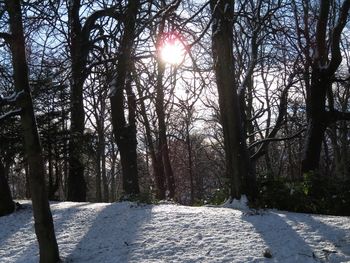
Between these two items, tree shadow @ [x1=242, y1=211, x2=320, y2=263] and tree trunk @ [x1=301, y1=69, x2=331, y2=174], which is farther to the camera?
tree trunk @ [x1=301, y1=69, x2=331, y2=174]

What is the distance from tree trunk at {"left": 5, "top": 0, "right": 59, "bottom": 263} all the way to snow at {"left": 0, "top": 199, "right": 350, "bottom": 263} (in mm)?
563

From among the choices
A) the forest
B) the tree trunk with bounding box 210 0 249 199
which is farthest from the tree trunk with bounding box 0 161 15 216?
the tree trunk with bounding box 210 0 249 199

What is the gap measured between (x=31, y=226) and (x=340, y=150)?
23.7 m

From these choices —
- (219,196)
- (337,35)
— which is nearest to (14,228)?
(219,196)

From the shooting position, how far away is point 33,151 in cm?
715

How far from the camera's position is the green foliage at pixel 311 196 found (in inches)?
377

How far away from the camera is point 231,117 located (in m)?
10.3

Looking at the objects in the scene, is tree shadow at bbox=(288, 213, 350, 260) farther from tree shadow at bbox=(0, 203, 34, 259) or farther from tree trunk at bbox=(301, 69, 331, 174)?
tree shadow at bbox=(0, 203, 34, 259)

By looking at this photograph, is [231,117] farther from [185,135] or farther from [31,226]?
[185,135]

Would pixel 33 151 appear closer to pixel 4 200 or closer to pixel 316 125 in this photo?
pixel 4 200

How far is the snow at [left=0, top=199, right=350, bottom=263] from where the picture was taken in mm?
7098

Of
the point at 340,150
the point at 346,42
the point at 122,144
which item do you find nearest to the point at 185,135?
the point at 340,150

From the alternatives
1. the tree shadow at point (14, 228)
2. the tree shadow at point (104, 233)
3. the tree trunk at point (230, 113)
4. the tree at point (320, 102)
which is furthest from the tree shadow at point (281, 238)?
the tree at point (320, 102)

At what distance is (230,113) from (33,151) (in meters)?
4.55
